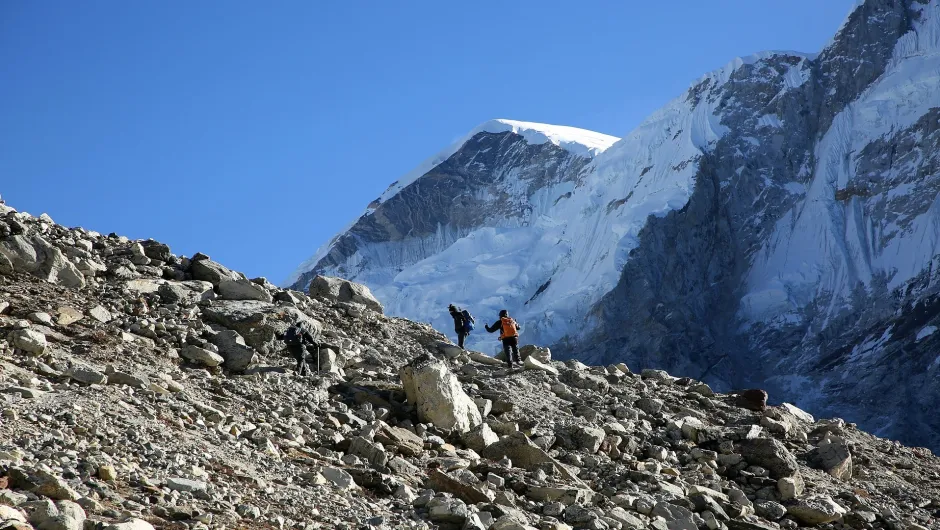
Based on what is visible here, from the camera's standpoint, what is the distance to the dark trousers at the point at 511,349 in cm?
1939

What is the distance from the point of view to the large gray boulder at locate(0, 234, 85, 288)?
15461 mm

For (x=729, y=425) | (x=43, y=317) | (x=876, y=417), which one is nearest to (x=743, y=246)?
(x=876, y=417)

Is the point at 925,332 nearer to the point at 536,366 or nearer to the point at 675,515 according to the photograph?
the point at 536,366

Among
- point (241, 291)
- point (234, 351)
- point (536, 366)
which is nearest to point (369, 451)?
point (234, 351)

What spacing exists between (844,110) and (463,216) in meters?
67.8

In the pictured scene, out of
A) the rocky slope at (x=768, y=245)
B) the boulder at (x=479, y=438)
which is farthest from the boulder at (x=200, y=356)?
the rocky slope at (x=768, y=245)

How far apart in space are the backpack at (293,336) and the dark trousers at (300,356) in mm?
81

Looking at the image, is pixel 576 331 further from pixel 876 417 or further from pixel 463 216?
pixel 463 216

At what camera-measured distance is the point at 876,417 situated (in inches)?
3086

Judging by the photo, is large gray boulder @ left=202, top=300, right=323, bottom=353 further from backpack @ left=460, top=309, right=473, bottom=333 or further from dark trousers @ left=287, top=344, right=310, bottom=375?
backpack @ left=460, top=309, right=473, bottom=333

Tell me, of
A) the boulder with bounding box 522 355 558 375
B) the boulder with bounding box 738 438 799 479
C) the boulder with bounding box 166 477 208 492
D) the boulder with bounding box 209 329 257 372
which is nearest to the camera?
the boulder with bounding box 166 477 208 492

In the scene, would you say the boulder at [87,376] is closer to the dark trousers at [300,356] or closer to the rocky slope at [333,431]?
the rocky slope at [333,431]

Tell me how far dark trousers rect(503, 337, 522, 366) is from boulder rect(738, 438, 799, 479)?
5350 millimetres

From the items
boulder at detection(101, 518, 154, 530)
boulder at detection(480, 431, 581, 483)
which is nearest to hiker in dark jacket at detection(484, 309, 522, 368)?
boulder at detection(480, 431, 581, 483)
